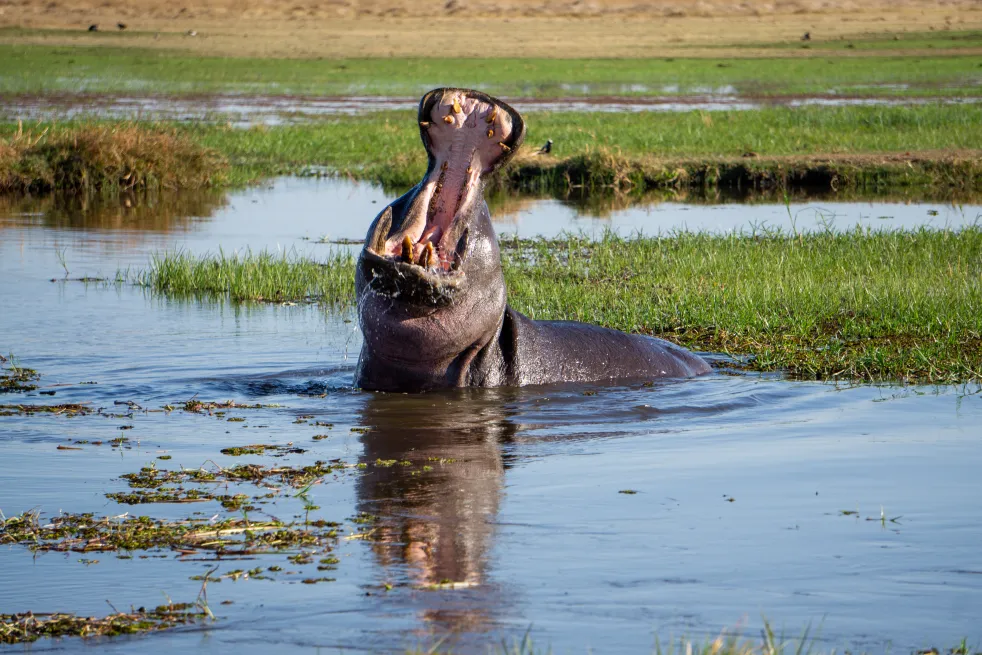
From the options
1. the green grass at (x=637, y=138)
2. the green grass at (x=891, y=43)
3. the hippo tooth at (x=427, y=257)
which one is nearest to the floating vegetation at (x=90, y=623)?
the hippo tooth at (x=427, y=257)

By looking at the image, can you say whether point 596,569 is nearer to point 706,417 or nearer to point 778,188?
point 706,417

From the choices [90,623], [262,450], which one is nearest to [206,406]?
[262,450]

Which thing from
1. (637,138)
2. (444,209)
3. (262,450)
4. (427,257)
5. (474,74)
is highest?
(474,74)

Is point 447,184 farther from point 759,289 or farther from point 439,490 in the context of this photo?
Result: point 759,289

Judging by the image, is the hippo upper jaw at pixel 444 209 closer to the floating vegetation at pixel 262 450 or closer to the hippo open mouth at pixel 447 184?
the hippo open mouth at pixel 447 184

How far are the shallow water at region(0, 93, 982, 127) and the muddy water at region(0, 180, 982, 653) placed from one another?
21903 mm

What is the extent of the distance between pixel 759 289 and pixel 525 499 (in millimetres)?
5514

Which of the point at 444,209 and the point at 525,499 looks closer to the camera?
the point at 525,499

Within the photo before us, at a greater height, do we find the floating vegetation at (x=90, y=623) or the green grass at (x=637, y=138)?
the green grass at (x=637, y=138)

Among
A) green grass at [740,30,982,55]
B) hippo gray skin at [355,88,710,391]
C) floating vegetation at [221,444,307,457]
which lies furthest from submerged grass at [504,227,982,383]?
green grass at [740,30,982,55]

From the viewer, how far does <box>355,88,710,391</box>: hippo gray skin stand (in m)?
6.49

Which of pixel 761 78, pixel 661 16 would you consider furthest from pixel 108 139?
pixel 661 16

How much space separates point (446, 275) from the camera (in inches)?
261

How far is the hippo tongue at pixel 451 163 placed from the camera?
646 cm
